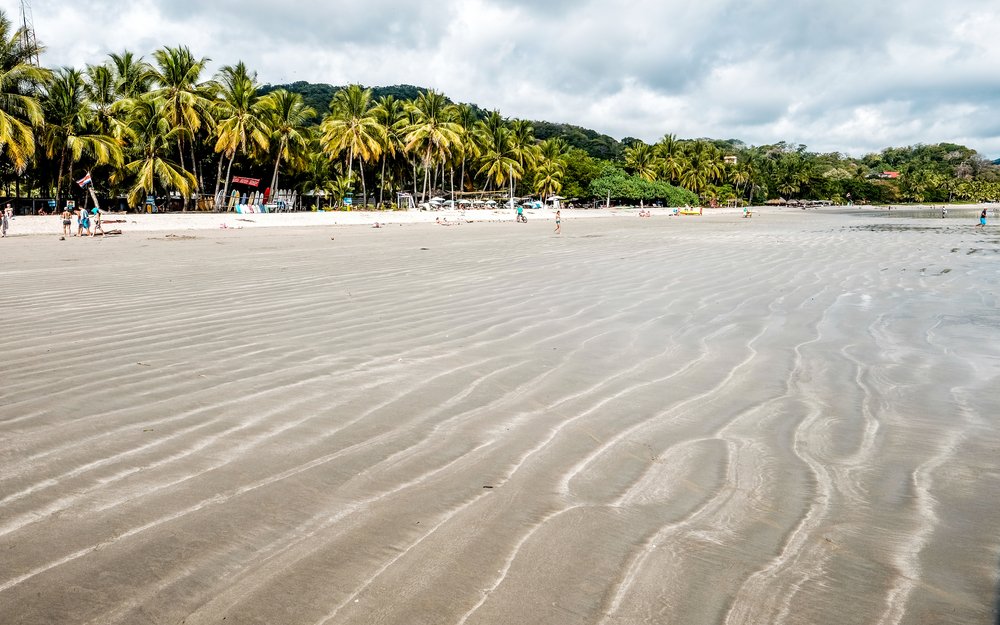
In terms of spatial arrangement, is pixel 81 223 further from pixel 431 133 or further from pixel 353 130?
pixel 431 133

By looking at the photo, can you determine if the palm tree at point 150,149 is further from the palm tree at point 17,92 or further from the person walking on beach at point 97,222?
the person walking on beach at point 97,222

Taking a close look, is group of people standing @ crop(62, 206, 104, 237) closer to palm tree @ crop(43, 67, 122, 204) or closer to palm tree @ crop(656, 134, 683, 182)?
palm tree @ crop(43, 67, 122, 204)

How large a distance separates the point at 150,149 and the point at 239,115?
4.80 m

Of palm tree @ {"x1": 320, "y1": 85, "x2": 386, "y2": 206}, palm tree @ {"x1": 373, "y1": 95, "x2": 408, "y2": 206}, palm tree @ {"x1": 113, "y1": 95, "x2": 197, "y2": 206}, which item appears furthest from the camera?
palm tree @ {"x1": 373, "y1": 95, "x2": 408, "y2": 206}

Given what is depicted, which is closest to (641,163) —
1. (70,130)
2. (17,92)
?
(70,130)

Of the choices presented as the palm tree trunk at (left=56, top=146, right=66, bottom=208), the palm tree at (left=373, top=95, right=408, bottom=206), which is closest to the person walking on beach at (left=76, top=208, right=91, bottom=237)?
the palm tree trunk at (left=56, top=146, right=66, bottom=208)

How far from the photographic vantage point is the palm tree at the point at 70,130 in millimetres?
30273

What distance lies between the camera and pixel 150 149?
34.2 meters

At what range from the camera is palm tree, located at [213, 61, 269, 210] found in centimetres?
3538

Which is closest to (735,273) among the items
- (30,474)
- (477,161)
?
(30,474)

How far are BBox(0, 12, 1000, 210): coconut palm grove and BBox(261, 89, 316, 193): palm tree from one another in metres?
0.10

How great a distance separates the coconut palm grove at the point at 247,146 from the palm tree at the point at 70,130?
0.21ft

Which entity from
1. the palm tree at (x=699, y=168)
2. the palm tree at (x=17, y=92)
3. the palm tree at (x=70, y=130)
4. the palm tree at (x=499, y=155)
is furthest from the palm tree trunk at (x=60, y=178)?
the palm tree at (x=699, y=168)

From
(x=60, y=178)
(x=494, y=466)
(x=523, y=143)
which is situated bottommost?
(x=494, y=466)
